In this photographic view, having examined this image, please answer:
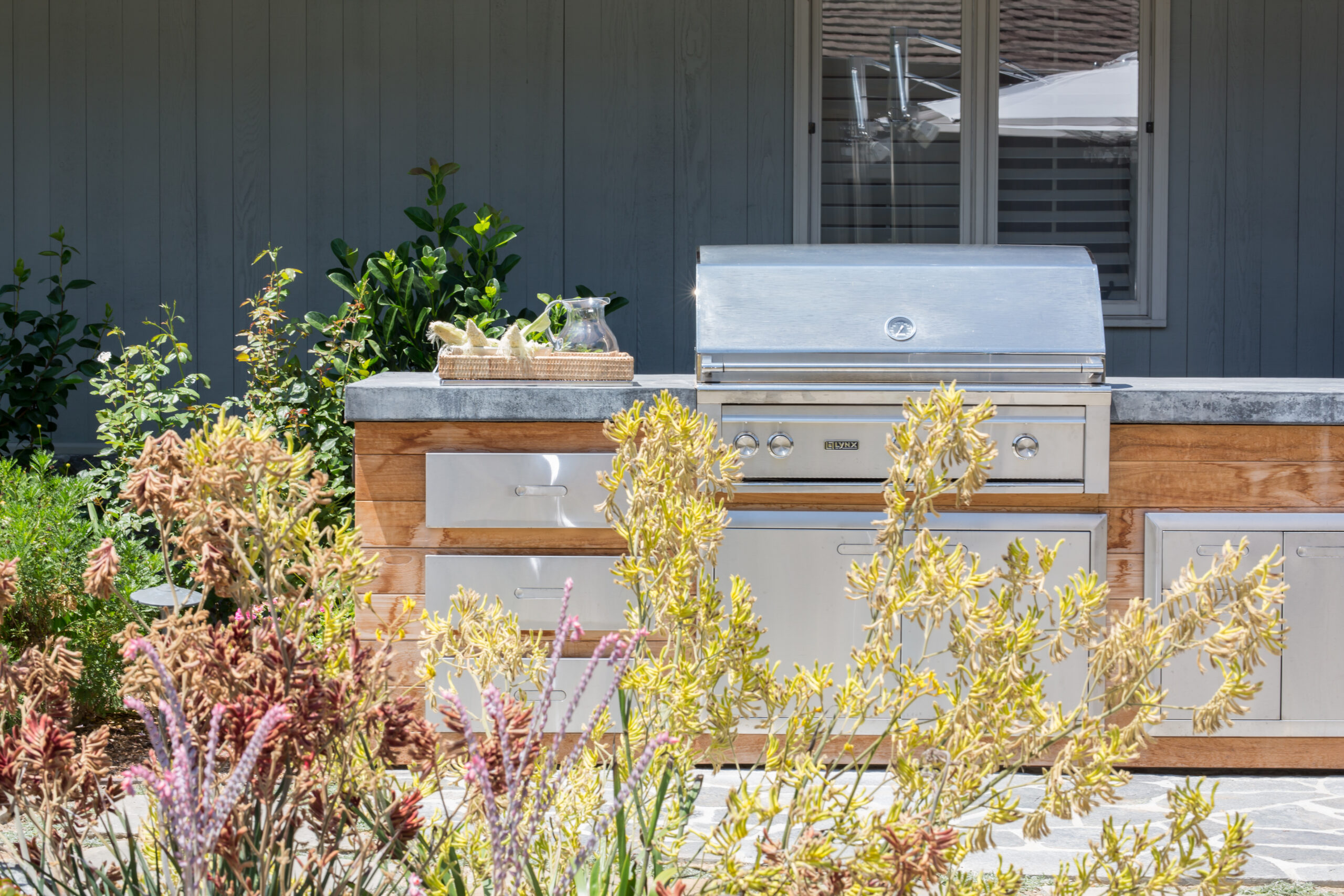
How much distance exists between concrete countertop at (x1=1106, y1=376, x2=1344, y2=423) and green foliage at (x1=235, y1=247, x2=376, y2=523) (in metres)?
2.39

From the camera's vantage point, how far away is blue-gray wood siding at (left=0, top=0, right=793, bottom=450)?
18.0ft

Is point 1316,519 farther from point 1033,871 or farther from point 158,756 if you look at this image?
point 158,756

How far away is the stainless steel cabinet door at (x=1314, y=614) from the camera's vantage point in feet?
10.3

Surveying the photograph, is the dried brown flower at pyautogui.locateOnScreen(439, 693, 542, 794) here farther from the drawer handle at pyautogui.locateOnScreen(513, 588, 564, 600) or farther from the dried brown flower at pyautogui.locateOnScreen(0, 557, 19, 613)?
the drawer handle at pyautogui.locateOnScreen(513, 588, 564, 600)

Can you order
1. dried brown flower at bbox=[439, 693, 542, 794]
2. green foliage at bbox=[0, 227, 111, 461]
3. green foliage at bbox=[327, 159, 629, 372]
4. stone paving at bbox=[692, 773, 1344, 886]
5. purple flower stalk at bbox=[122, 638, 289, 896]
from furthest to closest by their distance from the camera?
1. green foliage at bbox=[0, 227, 111, 461]
2. green foliage at bbox=[327, 159, 629, 372]
3. stone paving at bbox=[692, 773, 1344, 886]
4. dried brown flower at bbox=[439, 693, 542, 794]
5. purple flower stalk at bbox=[122, 638, 289, 896]

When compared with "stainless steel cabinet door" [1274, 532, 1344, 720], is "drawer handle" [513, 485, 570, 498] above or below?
above

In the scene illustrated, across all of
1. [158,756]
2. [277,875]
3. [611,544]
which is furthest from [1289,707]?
[158,756]

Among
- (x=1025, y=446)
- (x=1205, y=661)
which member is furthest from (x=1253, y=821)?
(x=1025, y=446)

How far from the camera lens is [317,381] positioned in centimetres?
439

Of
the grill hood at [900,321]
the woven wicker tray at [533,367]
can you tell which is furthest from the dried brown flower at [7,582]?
the grill hood at [900,321]

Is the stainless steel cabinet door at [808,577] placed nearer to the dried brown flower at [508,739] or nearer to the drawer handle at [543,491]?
the drawer handle at [543,491]

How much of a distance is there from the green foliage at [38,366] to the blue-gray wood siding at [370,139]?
1.58 feet

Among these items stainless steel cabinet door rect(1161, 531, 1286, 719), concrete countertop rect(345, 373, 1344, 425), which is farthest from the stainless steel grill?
stainless steel cabinet door rect(1161, 531, 1286, 719)

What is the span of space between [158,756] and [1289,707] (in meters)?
2.88
